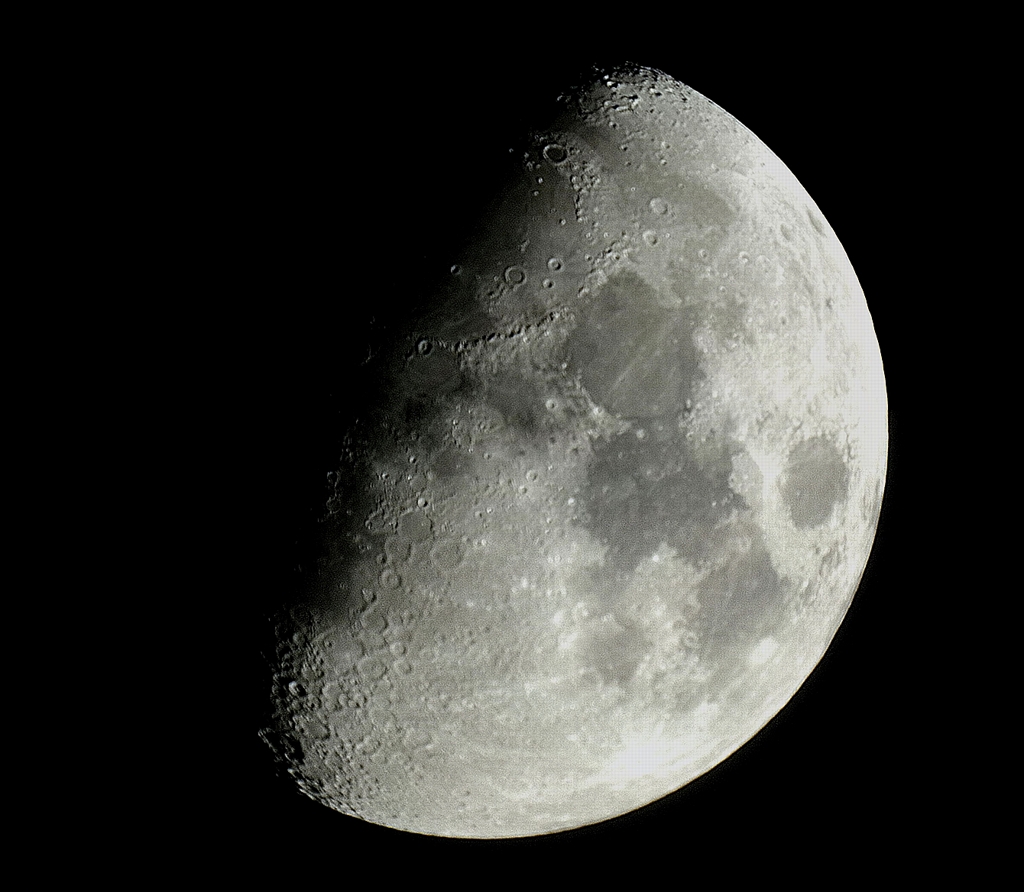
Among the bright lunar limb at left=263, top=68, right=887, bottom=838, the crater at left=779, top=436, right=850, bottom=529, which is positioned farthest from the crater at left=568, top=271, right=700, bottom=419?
the crater at left=779, top=436, right=850, bottom=529

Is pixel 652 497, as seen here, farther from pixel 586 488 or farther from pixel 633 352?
pixel 633 352

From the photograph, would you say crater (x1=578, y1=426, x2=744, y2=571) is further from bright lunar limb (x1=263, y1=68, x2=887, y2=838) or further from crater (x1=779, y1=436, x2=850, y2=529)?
crater (x1=779, y1=436, x2=850, y2=529)

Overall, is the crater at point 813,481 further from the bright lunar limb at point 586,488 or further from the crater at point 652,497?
the crater at point 652,497

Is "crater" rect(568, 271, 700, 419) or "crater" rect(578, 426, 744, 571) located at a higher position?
"crater" rect(568, 271, 700, 419)

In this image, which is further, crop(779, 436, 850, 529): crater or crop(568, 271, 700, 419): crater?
crop(779, 436, 850, 529): crater

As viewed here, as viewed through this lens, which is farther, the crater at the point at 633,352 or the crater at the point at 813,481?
the crater at the point at 813,481

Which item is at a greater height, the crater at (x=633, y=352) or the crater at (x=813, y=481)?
the crater at (x=633, y=352)

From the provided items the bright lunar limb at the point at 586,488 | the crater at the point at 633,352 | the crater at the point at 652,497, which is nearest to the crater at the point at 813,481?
the bright lunar limb at the point at 586,488

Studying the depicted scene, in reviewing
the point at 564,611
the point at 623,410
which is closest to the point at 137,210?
the point at 623,410

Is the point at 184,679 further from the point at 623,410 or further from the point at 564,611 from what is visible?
the point at 623,410
